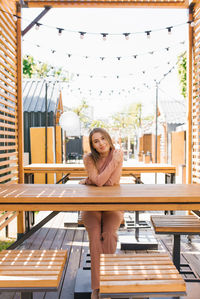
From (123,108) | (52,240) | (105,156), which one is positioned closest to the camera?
(105,156)

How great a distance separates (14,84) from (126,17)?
245cm


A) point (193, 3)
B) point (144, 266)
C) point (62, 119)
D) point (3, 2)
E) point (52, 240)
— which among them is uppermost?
point (193, 3)

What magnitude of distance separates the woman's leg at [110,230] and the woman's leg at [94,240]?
4 centimetres

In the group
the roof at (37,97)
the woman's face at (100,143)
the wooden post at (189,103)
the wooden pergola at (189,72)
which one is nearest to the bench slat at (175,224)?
the woman's face at (100,143)

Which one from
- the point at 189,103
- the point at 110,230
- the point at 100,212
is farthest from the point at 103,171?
the point at 189,103

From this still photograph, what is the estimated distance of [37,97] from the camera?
10.9 metres

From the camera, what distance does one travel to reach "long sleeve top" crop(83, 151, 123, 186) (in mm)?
2535

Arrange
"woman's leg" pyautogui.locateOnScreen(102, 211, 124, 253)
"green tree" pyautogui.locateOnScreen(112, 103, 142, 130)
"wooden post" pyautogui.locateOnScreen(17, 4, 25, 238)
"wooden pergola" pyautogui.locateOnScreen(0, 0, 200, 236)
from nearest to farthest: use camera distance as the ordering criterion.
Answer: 1. "woman's leg" pyautogui.locateOnScreen(102, 211, 124, 253)
2. "wooden pergola" pyautogui.locateOnScreen(0, 0, 200, 236)
3. "wooden post" pyautogui.locateOnScreen(17, 4, 25, 238)
4. "green tree" pyautogui.locateOnScreen(112, 103, 142, 130)

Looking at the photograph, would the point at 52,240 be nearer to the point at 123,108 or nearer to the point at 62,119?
the point at 62,119

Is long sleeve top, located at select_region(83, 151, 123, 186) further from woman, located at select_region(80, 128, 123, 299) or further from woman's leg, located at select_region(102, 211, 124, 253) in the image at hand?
woman's leg, located at select_region(102, 211, 124, 253)

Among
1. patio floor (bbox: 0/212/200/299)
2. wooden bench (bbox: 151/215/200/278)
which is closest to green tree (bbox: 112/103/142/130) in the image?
patio floor (bbox: 0/212/200/299)

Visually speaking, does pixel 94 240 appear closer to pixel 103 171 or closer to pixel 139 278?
pixel 103 171

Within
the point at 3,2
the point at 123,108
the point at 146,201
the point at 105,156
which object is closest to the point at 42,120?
the point at 3,2

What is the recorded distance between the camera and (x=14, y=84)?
4133 millimetres
